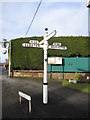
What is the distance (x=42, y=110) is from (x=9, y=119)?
169 centimetres

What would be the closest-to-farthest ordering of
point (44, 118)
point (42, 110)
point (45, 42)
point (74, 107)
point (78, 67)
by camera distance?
1. point (44, 118)
2. point (42, 110)
3. point (74, 107)
4. point (45, 42)
5. point (78, 67)

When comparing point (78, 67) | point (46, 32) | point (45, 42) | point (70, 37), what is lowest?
point (78, 67)

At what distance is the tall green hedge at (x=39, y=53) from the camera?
22.8 m

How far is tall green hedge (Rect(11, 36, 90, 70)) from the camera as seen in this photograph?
22844mm

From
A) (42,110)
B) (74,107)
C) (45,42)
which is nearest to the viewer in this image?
(42,110)

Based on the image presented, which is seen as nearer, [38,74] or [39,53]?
[38,74]

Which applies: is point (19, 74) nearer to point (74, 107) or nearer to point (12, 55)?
point (12, 55)

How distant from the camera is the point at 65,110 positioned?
737cm

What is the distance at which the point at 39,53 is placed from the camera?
76.2 ft

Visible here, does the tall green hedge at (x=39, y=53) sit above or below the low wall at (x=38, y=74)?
above

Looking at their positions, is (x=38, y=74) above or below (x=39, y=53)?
below

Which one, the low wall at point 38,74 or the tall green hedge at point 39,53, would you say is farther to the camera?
the tall green hedge at point 39,53

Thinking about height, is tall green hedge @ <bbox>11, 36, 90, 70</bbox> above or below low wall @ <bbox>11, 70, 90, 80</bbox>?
above

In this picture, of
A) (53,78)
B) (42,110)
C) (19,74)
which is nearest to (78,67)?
(53,78)
